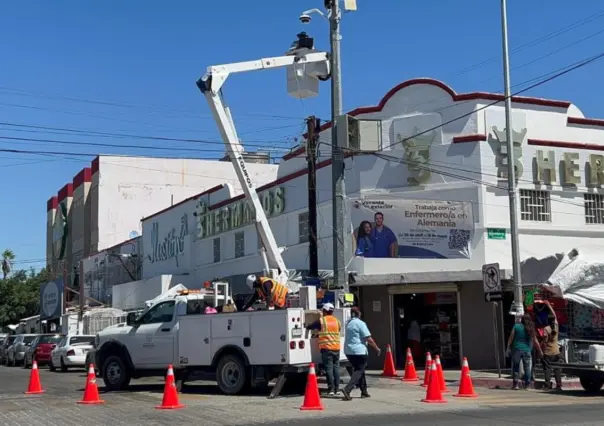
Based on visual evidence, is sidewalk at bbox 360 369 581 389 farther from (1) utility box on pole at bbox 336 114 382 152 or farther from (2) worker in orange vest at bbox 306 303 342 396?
(1) utility box on pole at bbox 336 114 382 152

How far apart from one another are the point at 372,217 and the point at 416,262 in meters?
1.97

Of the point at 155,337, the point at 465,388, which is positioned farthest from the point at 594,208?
the point at 155,337

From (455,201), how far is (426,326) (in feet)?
13.8

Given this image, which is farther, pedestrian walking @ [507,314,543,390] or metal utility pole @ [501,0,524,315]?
metal utility pole @ [501,0,524,315]

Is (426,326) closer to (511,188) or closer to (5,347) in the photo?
(511,188)

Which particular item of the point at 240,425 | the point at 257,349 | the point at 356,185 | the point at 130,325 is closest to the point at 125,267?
the point at 356,185

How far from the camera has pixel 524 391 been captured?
17.0 metres

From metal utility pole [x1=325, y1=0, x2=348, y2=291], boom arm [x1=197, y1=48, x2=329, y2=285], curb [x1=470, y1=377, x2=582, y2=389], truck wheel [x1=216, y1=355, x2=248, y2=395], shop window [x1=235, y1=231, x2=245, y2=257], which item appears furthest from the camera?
shop window [x1=235, y1=231, x2=245, y2=257]

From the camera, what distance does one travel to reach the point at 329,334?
14.6 meters

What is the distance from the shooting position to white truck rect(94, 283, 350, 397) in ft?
49.6

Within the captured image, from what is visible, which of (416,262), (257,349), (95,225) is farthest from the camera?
(95,225)

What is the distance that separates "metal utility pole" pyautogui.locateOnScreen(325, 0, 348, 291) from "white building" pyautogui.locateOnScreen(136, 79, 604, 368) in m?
4.43

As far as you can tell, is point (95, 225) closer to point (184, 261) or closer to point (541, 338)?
point (184, 261)

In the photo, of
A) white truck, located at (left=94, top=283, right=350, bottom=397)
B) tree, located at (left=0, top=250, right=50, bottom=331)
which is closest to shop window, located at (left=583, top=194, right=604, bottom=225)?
white truck, located at (left=94, top=283, right=350, bottom=397)
